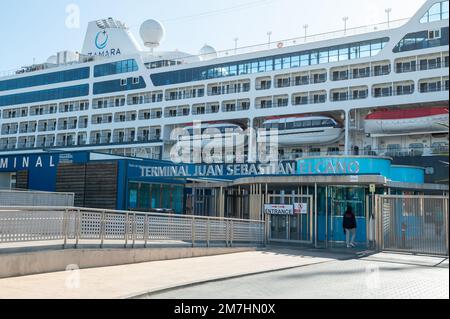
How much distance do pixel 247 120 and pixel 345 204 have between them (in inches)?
1053

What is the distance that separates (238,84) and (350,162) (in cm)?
2530

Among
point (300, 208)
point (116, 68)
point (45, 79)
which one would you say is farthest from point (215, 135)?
point (300, 208)

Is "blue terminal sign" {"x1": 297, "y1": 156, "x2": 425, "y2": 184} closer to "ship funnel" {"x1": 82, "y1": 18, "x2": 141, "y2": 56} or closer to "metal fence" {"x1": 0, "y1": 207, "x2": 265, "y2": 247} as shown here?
"metal fence" {"x1": 0, "y1": 207, "x2": 265, "y2": 247}

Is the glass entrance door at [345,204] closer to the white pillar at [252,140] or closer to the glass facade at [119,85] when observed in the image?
the white pillar at [252,140]

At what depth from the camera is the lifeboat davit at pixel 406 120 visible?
116ft

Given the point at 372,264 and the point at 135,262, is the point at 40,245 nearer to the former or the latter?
the point at 135,262

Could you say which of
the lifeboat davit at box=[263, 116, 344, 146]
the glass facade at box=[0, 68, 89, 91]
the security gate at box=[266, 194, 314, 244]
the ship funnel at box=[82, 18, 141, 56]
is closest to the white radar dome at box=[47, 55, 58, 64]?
the glass facade at box=[0, 68, 89, 91]

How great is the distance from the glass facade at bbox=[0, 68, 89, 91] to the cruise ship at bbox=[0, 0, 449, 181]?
0.13 m

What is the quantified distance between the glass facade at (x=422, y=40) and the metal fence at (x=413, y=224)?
23.7m

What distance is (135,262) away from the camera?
40.6ft

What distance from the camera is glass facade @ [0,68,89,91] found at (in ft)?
188

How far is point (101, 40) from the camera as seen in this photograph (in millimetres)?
59594

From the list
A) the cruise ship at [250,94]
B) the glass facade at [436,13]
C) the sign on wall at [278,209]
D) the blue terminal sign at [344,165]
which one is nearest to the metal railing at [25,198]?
the sign on wall at [278,209]

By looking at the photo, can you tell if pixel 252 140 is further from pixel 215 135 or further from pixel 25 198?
pixel 25 198
